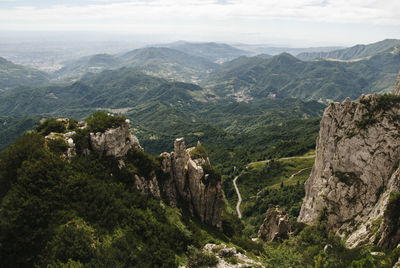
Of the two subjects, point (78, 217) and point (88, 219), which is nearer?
point (78, 217)

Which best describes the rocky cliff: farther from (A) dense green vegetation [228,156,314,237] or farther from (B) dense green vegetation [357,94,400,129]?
(A) dense green vegetation [228,156,314,237]

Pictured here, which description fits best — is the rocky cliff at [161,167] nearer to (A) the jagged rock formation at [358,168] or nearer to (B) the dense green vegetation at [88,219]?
(B) the dense green vegetation at [88,219]

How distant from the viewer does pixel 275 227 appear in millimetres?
88625

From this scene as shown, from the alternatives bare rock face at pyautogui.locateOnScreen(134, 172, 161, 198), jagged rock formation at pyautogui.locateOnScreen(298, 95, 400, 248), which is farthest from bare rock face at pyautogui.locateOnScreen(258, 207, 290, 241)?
bare rock face at pyautogui.locateOnScreen(134, 172, 161, 198)

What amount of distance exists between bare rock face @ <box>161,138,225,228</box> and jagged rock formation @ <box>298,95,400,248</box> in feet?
126

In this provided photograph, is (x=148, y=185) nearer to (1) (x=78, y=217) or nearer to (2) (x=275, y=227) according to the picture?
(1) (x=78, y=217)

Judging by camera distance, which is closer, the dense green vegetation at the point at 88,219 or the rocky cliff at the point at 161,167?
the dense green vegetation at the point at 88,219

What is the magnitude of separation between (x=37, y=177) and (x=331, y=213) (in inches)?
3471

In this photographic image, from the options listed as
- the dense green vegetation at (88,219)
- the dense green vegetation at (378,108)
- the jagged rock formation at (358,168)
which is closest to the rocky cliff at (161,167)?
the dense green vegetation at (88,219)

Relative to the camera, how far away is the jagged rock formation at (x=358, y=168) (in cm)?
7194

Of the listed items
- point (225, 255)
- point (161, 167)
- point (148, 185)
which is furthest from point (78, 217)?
point (225, 255)

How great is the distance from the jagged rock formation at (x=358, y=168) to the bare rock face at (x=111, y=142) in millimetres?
65657

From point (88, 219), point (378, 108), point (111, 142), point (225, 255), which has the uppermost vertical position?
point (378, 108)

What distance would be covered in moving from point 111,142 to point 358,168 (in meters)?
81.0
